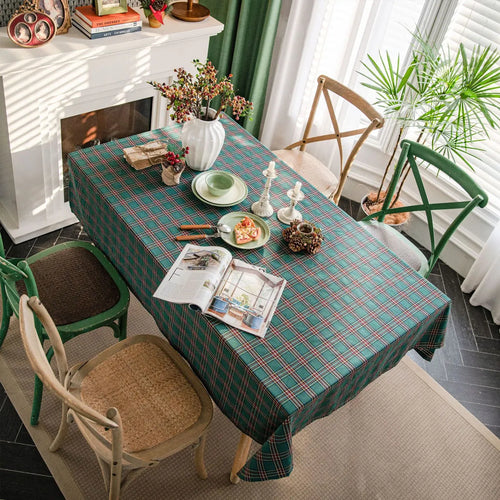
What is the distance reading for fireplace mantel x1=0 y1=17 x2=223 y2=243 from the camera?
98.1 inches

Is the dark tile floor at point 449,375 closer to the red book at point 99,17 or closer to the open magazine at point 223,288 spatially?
the open magazine at point 223,288

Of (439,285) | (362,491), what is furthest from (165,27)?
(362,491)

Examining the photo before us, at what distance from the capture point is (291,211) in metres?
2.28

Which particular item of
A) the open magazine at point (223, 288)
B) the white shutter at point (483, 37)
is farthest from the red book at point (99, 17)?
the white shutter at point (483, 37)

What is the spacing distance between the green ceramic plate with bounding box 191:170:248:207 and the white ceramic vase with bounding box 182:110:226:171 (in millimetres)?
60

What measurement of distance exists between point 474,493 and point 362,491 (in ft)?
1.62

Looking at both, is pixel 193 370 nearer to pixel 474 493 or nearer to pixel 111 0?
pixel 474 493

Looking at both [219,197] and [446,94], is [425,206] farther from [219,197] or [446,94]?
[219,197]

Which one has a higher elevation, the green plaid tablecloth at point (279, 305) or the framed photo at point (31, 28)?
the framed photo at point (31, 28)

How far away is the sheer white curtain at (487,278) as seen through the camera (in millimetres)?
3068

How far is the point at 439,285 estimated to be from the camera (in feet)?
10.9

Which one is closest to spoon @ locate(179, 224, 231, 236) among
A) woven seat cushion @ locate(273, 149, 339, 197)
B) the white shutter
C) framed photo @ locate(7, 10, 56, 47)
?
woven seat cushion @ locate(273, 149, 339, 197)

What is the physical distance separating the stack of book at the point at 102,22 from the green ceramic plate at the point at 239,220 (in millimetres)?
1116

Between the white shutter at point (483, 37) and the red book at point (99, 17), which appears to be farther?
the white shutter at point (483, 37)
